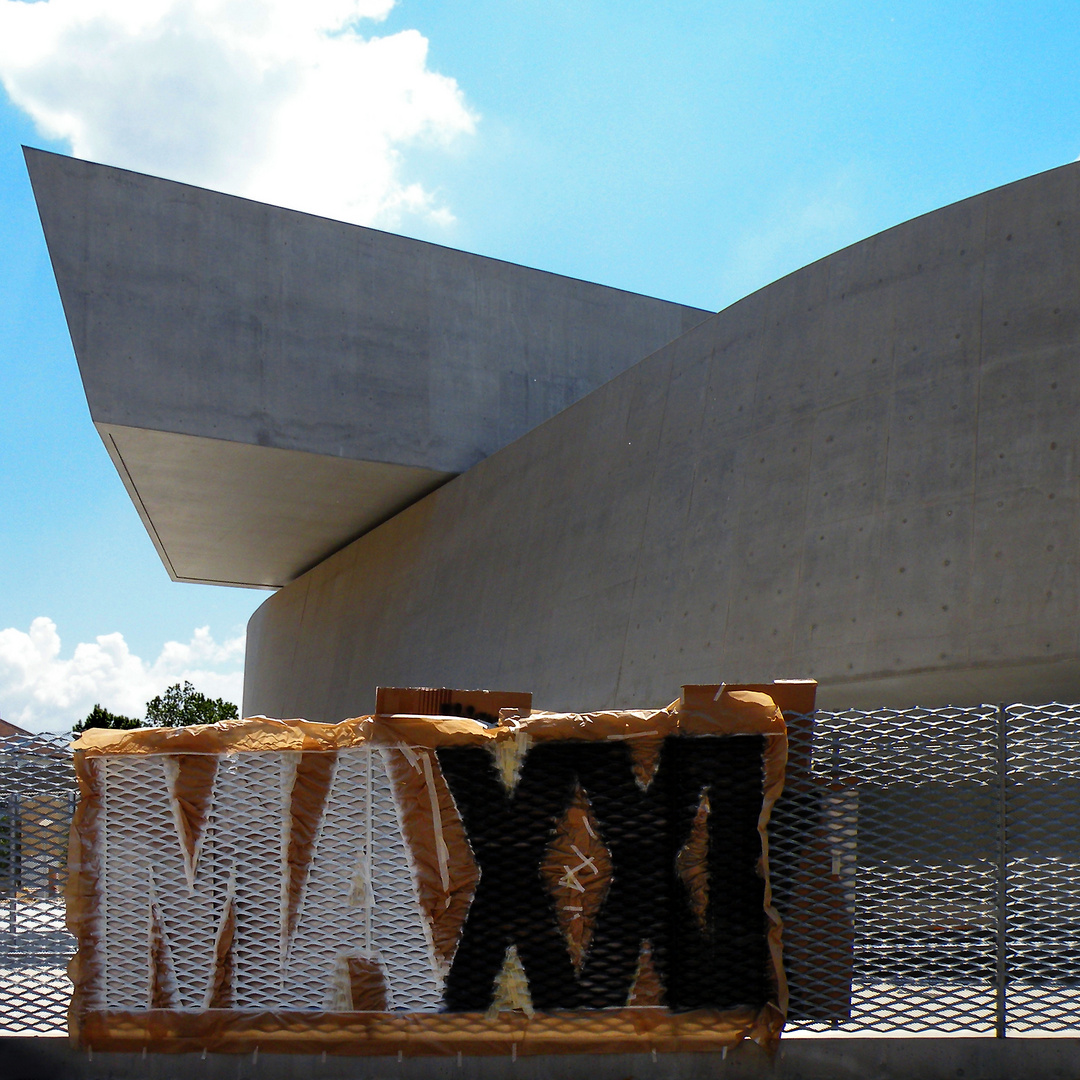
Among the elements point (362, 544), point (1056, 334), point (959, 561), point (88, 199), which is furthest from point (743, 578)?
point (362, 544)

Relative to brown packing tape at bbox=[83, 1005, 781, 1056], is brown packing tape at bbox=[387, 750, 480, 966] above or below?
above

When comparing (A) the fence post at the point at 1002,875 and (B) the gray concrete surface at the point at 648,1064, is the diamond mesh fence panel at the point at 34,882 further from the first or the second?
(A) the fence post at the point at 1002,875

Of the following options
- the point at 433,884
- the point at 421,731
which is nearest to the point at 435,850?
the point at 433,884

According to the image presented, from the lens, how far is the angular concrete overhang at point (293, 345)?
17953mm

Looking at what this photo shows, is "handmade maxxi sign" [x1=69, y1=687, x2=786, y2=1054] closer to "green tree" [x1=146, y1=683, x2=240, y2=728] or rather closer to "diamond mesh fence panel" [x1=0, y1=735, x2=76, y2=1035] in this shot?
"diamond mesh fence panel" [x1=0, y1=735, x2=76, y2=1035]

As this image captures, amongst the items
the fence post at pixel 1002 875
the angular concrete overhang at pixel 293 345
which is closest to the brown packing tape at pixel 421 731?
the fence post at pixel 1002 875

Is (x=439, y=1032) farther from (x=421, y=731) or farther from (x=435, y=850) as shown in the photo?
(x=421, y=731)

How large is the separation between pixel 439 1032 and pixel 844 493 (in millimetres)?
8649

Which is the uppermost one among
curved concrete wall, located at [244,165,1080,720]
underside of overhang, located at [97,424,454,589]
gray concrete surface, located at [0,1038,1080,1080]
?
underside of overhang, located at [97,424,454,589]

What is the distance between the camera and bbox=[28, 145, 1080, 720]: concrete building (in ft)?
37.1

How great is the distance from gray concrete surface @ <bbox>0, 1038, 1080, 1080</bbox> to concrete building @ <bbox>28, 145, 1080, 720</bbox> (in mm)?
5600

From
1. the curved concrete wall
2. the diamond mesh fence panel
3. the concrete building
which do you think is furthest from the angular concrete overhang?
the diamond mesh fence panel

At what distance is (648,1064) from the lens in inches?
210

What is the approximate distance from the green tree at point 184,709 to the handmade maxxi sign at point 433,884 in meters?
61.5
